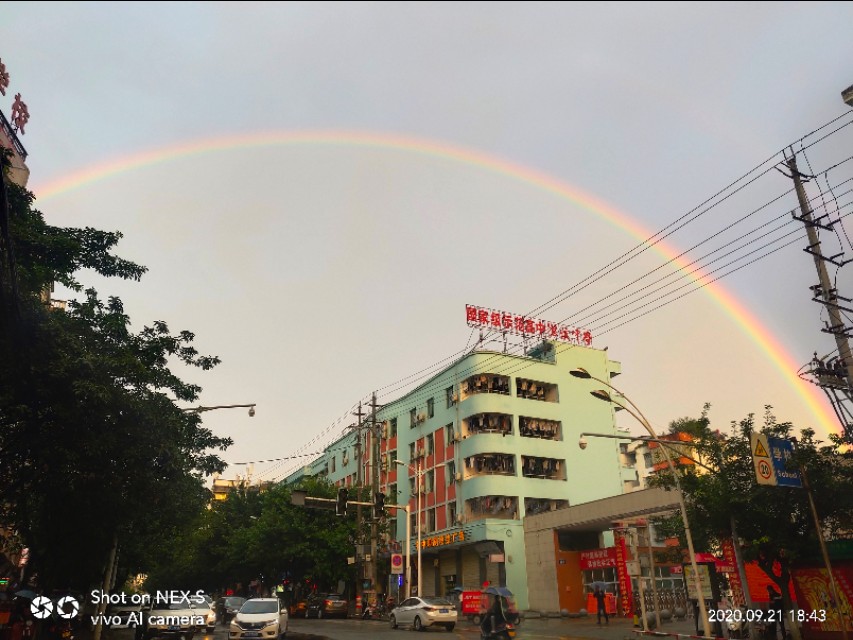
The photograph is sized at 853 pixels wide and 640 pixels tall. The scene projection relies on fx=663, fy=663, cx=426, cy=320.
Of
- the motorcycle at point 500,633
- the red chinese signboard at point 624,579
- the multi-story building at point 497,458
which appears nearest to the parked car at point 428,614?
the red chinese signboard at point 624,579

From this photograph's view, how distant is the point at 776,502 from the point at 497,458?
97.0 ft

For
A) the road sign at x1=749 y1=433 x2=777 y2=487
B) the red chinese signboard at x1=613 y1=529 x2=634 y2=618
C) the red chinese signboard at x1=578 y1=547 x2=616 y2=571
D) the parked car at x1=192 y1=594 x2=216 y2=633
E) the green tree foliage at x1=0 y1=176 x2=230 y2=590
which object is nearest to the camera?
the green tree foliage at x1=0 y1=176 x2=230 y2=590

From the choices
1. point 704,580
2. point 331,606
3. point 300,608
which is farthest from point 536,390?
point 704,580

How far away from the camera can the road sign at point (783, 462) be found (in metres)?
19.6

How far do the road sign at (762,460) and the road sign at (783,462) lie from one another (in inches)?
9.4

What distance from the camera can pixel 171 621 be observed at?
76.8 feet

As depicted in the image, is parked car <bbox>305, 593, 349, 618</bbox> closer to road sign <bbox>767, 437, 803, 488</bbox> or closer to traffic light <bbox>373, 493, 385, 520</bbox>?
traffic light <bbox>373, 493, 385, 520</bbox>

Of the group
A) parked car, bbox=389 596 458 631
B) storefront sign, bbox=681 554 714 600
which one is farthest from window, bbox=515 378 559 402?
storefront sign, bbox=681 554 714 600

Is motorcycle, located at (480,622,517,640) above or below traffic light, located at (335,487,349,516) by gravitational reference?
below

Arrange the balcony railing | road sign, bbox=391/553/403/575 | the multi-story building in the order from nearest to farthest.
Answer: the balcony railing → road sign, bbox=391/553/403/575 → the multi-story building

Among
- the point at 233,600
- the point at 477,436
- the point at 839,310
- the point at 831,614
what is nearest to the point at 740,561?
the point at 831,614

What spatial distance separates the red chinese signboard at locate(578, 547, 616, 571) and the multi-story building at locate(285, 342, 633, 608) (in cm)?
487

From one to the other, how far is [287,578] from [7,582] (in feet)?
91.1

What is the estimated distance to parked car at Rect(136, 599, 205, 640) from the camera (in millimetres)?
23312
